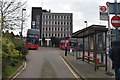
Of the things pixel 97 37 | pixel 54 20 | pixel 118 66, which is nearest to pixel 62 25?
pixel 54 20

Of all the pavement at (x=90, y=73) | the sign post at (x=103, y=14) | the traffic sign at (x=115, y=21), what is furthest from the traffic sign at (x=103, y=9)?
the pavement at (x=90, y=73)

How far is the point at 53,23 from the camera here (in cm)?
A: 13788

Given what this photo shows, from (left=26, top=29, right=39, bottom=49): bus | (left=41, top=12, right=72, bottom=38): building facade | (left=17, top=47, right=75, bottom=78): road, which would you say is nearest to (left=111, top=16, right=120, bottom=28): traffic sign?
(left=17, top=47, right=75, bottom=78): road

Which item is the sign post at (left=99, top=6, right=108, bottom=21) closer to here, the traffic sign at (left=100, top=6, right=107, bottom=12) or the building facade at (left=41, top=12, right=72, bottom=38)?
the traffic sign at (left=100, top=6, right=107, bottom=12)

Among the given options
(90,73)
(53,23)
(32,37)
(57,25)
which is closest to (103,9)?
(90,73)

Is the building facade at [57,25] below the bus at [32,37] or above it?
above

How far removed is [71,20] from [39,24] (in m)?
15.4

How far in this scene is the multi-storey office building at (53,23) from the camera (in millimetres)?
135250

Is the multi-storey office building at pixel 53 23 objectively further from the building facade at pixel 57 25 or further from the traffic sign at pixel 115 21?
the traffic sign at pixel 115 21

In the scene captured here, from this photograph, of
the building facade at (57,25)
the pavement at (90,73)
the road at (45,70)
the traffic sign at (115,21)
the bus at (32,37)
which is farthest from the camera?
the building facade at (57,25)

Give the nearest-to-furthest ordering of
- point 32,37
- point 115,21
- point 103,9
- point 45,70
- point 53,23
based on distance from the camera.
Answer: point 115,21 < point 103,9 < point 45,70 < point 32,37 < point 53,23

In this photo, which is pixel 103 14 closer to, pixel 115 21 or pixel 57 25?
pixel 115 21

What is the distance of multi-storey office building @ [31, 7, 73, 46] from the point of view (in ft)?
444

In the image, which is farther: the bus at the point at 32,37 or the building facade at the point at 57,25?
the building facade at the point at 57,25
